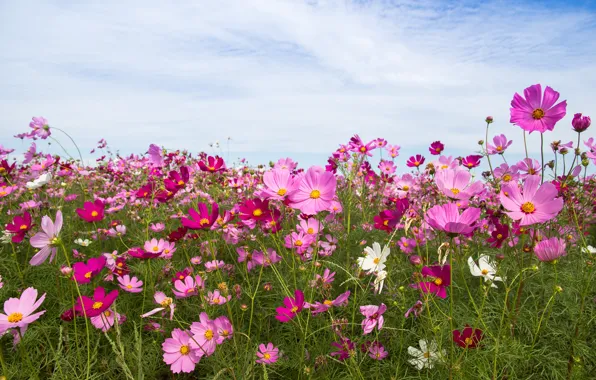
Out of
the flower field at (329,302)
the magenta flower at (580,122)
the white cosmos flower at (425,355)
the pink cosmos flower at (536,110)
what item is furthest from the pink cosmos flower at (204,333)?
the magenta flower at (580,122)

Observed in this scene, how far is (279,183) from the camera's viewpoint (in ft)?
4.68

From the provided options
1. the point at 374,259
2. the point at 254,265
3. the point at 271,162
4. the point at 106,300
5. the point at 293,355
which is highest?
the point at 271,162

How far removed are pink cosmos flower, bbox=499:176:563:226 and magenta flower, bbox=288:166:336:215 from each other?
20.5 inches

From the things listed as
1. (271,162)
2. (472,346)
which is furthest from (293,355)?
(271,162)

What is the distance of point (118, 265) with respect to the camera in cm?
208

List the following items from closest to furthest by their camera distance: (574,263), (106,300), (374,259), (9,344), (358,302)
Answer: (106,300), (374,259), (358,302), (9,344), (574,263)

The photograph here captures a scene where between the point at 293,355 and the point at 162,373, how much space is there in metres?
0.58

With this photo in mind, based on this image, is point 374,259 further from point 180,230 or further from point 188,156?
point 188,156

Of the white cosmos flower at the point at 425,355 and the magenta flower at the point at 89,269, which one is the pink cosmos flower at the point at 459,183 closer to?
the white cosmos flower at the point at 425,355

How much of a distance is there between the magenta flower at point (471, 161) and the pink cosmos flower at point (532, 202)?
1.32m

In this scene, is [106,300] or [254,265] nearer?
[106,300]

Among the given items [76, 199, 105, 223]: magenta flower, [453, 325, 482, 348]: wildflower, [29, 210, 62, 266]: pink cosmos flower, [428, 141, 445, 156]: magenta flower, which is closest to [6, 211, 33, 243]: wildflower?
[76, 199, 105, 223]: magenta flower

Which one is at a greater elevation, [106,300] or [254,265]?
[106,300]

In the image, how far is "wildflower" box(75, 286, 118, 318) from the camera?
128cm
